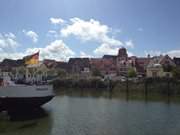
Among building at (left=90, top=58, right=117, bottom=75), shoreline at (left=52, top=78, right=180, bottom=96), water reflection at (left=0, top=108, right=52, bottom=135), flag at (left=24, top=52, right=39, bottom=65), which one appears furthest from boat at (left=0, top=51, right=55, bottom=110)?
building at (left=90, top=58, right=117, bottom=75)

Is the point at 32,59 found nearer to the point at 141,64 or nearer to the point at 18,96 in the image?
the point at 18,96

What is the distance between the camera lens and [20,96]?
29391 mm

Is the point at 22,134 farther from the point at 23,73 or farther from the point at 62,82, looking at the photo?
the point at 62,82

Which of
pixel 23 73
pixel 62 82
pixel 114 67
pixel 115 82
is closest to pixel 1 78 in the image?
pixel 23 73

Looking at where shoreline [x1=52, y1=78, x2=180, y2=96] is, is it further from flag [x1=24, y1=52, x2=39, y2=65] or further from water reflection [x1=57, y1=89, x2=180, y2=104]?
flag [x1=24, y1=52, x2=39, y2=65]

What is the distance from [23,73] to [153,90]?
3369cm

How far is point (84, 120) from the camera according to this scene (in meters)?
26.8

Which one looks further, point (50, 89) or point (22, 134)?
point (50, 89)

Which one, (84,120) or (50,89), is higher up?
(50,89)

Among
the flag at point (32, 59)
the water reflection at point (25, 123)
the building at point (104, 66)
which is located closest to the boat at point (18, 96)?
the water reflection at point (25, 123)

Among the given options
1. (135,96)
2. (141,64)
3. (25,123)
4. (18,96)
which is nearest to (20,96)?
(18,96)

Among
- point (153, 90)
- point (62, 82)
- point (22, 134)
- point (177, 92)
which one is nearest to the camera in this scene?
point (22, 134)

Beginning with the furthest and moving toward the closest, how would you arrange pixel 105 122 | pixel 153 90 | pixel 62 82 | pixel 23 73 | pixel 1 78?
pixel 62 82, pixel 153 90, pixel 23 73, pixel 1 78, pixel 105 122

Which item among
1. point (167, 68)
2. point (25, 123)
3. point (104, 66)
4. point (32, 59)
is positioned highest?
point (104, 66)
